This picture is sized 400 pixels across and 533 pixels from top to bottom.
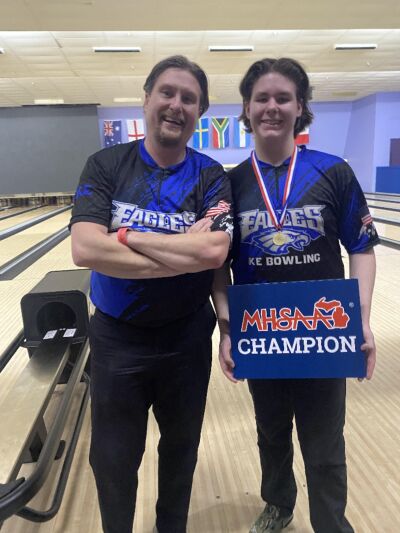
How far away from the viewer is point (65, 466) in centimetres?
147

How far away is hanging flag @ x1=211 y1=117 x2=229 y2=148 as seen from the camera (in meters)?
12.4

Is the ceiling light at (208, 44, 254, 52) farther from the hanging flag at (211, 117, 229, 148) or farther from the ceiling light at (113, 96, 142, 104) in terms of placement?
the hanging flag at (211, 117, 229, 148)

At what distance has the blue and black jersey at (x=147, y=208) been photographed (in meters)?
1.00

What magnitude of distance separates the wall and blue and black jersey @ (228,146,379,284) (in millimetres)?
12033

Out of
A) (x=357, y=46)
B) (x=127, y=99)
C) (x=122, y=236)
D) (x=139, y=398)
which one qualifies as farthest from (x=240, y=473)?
(x=127, y=99)

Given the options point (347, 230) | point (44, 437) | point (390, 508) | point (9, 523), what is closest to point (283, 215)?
point (347, 230)

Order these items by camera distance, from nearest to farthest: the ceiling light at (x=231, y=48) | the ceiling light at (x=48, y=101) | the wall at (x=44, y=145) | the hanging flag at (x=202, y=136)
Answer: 1. the ceiling light at (x=231, y=48)
2. the ceiling light at (x=48, y=101)
3. the wall at (x=44, y=145)
4. the hanging flag at (x=202, y=136)

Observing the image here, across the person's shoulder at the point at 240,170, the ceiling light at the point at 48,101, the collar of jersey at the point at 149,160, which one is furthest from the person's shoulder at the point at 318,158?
the ceiling light at the point at 48,101

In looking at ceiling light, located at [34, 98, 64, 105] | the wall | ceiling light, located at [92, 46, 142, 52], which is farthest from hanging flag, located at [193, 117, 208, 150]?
ceiling light, located at [92, 46, 142, 52]

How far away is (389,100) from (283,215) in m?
13.0

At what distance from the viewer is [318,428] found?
1.10 m

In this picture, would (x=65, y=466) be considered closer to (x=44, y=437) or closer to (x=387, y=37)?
(x=44, y=437)

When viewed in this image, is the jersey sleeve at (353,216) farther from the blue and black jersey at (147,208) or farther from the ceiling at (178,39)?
the ceiling at (178,39)

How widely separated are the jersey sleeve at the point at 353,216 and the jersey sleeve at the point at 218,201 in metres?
0.30
